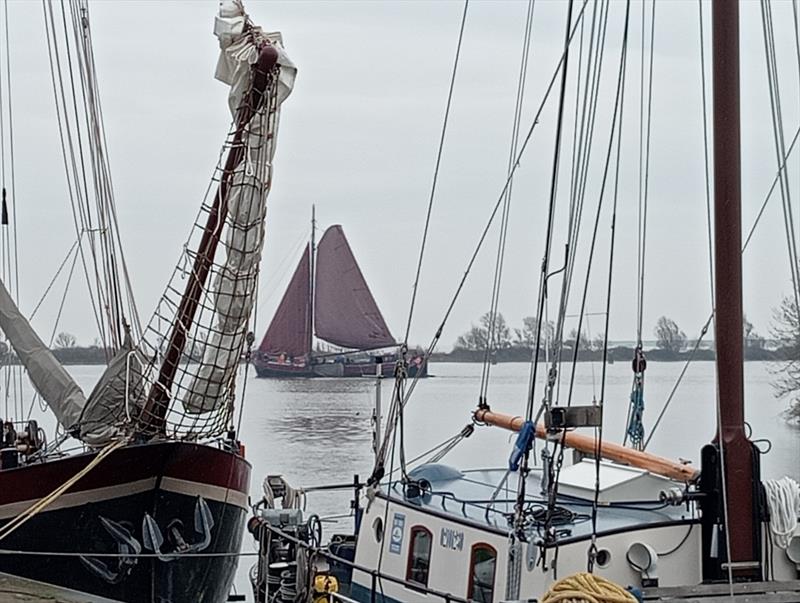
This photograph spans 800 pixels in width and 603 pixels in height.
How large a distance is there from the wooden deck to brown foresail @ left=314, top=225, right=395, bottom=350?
53321 millimetres

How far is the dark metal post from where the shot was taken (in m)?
8.88

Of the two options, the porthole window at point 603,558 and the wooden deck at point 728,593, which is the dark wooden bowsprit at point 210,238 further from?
the wooden deck at point 728,593

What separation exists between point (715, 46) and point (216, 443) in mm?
6362

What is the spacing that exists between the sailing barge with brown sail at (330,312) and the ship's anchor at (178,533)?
4793 cm

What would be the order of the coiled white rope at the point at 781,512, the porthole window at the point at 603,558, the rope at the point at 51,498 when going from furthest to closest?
1. the rope at the point at 51,498
2. the porthole window at the point at 603,558
3. the coiled white rope at the point at 781,512

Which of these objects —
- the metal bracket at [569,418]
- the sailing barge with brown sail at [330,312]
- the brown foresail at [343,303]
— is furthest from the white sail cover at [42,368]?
the brown foresail at [343,303]

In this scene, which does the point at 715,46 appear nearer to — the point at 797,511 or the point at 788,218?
the point at 788,218

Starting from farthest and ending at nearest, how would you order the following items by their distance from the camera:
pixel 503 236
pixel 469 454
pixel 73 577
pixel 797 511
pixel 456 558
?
pixel 469 454 → pixel 503 236 → pixel 73 577 → pixel 456 558 → pixel 797 511

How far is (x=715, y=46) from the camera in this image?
30.4 feet

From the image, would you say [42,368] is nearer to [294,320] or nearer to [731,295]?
[731,295]

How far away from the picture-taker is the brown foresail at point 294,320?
63.8 m

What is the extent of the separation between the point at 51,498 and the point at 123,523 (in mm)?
719

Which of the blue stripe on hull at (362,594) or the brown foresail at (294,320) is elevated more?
the brown foresail at (294,320)

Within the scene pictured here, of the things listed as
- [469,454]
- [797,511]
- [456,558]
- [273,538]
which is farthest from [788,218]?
[469,454]
